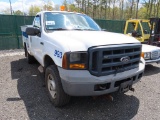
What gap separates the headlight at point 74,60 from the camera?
2.79 m

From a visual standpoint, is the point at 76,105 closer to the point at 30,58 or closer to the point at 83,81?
the point at 83,81

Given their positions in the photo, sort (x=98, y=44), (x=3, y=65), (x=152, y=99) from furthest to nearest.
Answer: (x=3, y=65)
(x=152, y=99)
(x=98, y=44)

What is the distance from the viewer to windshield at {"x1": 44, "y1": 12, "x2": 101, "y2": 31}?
414 cm

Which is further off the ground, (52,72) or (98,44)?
(98,44)

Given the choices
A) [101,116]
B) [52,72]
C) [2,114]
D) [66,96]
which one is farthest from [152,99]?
[2,114]

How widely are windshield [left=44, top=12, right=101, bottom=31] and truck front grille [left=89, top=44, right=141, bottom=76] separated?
154cm

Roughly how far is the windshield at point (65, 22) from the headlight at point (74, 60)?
148 centimetres

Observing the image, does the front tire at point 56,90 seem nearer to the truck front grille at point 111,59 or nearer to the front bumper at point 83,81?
the front bumper at point 83,81

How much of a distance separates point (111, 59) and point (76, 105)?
128 centimetres

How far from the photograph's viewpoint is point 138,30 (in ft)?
29.0

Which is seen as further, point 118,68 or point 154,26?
point 154,26

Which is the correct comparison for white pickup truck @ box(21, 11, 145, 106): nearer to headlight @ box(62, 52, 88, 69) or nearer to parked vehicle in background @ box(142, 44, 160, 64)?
headlight @ box(62, 52, 88, 69)

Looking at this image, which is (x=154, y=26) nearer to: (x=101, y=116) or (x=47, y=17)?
(x=47, y=17)

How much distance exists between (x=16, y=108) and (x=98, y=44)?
2.07m
